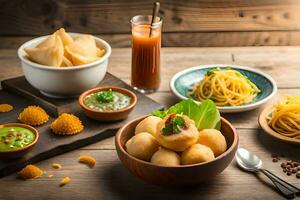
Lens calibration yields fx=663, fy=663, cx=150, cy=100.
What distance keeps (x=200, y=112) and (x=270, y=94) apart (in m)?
0.46

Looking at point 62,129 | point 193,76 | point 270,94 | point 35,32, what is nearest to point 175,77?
point 193,76

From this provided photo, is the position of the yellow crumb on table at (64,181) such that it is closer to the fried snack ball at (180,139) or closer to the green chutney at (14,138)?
the green chutney at (14,138)

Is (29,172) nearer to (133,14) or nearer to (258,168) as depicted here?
(258,168)

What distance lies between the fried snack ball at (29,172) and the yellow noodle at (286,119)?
2.27 feet

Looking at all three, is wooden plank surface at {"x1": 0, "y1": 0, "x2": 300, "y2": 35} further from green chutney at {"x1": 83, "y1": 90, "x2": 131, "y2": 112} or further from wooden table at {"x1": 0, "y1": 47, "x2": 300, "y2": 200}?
green chutney at {"x1": 83, "y1": 90, "x2": 131, "y2": 112}

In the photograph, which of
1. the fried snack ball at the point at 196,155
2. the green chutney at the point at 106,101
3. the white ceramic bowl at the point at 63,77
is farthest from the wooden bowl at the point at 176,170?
the white ceramic bowl at the point at 63,77

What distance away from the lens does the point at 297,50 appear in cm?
268

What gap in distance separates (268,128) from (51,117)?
0.66m

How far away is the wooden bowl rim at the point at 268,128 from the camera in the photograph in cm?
184

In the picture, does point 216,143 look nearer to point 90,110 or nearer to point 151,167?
point 151,167

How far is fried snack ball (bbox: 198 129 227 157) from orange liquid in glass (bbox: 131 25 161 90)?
2.05ft

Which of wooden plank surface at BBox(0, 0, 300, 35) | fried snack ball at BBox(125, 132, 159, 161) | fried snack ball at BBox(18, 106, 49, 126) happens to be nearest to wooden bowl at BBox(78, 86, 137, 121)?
fried snack ball at BBox(18, 106, 49, 126)

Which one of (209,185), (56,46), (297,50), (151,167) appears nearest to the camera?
(151,167)

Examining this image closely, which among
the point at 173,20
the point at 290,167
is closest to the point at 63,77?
the point at 290,167
